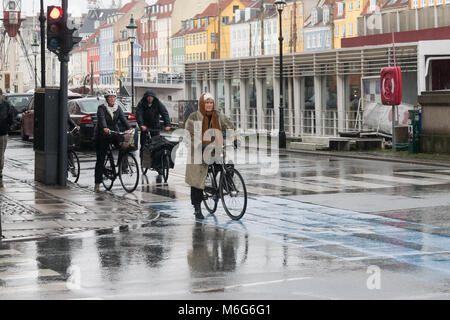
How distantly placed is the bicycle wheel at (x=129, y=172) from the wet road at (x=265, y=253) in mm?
366

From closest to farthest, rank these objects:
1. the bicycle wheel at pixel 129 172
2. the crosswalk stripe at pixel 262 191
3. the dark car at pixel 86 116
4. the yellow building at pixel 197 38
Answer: the crosswalk stripe at pixel 262 191 → the bicycle wheel at pixel 129 172 → the dark car at pixel 86 116 → the yellow building at pixel 197 38

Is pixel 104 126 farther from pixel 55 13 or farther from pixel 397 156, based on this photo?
pixel 397 156

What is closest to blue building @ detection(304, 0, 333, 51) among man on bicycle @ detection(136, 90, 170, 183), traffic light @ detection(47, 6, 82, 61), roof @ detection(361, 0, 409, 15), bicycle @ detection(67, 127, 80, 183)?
roof @ detection(361, 0, 409, 15)

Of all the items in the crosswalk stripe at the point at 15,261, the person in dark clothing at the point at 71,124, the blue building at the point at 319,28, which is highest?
the blue building at the point at 319,28

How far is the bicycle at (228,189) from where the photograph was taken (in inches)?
544

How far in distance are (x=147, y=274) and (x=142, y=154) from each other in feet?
35.6

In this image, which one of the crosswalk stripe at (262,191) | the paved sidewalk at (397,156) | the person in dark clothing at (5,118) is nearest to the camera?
the crosswalk stripe at (262,191)

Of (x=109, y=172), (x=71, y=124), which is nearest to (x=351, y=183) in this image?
(x=109, y=172)

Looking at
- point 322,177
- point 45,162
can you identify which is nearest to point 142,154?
point 45,162

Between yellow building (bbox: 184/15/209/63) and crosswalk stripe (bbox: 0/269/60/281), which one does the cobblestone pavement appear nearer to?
crosswalk stripe (bbox: 0/269/60/281)

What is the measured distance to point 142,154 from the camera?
2006cm

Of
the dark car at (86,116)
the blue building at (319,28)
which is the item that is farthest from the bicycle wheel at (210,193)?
the blue building at (319,28)

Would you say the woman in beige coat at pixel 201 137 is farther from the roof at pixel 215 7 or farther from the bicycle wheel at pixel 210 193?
the roof at pixel 215 7
